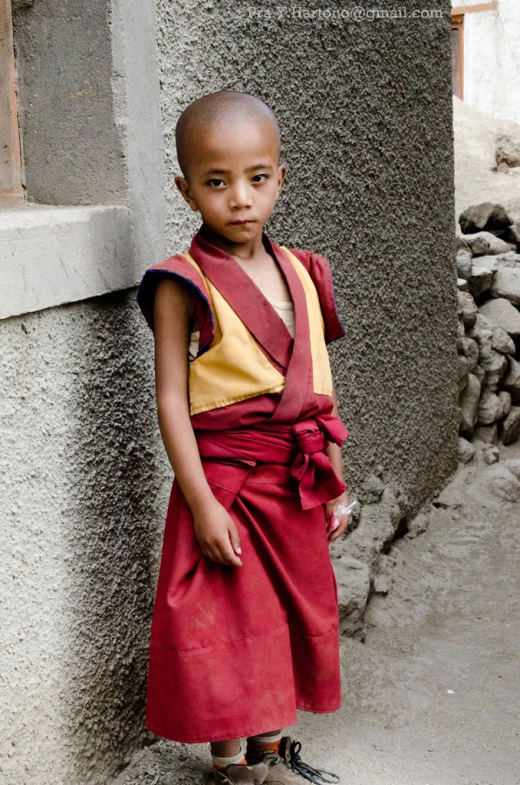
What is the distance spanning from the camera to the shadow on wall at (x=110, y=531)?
1824mm

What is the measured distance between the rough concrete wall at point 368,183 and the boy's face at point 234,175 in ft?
1.15

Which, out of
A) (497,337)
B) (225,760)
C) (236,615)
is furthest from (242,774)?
(497,337)

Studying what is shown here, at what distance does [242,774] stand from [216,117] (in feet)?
4.03

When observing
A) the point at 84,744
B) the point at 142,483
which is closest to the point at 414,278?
the point at 142,483

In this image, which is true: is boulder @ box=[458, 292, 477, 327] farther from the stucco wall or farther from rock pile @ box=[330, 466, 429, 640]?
the stucco wall

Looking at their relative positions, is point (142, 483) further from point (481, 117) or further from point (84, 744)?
point (481, 117)

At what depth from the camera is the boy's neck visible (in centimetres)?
180

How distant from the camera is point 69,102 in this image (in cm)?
187

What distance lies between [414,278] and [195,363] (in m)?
2.01

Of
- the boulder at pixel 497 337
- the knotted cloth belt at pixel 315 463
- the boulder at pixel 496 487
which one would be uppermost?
the knotted cloth belt at pixel 315 463

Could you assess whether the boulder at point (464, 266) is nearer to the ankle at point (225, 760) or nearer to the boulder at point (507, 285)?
the boulder at point (507, 285)

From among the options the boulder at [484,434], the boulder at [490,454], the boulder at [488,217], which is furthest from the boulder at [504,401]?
the boulder at [488,217]

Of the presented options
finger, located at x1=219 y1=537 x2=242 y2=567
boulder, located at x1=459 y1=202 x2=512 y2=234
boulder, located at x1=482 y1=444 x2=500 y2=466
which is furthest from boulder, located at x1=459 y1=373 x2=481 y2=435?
finger, located at x1=219 y1=537 x2=242 y2=567

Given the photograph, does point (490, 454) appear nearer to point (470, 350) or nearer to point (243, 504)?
point (470, 350)
